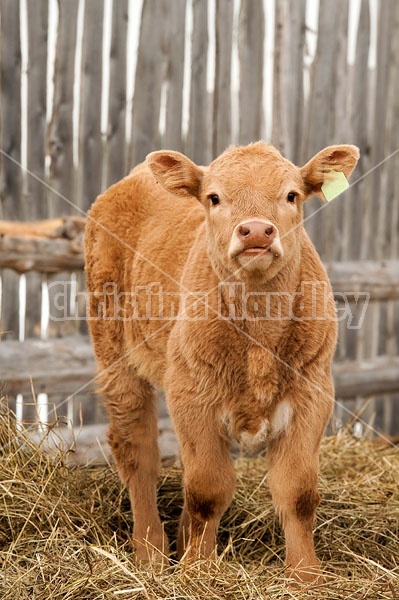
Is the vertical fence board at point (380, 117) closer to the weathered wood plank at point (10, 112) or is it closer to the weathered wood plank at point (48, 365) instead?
the weathered wood plank at point (48, 365)

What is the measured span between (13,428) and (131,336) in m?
0.80

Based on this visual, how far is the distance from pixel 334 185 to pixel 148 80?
7.77ft

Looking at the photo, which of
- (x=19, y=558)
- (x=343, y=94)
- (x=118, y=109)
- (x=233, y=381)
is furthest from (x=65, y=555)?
(x=343, y=94)

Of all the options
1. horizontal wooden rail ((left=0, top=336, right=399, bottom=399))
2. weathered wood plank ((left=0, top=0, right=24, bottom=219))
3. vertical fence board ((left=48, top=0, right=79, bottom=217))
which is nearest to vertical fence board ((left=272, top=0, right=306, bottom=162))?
vertical fence board ((left=48, top=0, right=79, bottom=217))

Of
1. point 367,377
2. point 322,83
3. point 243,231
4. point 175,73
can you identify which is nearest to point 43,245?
point 175,73

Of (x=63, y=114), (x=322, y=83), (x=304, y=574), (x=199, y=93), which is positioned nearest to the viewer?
(x=304, y=574)

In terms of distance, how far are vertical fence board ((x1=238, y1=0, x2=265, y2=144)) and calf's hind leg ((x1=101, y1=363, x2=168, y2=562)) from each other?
90.3 inches

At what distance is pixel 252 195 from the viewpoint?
10.8ft

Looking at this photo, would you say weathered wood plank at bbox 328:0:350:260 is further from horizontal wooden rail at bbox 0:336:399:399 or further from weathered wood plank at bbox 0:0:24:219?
weathered wood plank at bbox 0:0:24:219

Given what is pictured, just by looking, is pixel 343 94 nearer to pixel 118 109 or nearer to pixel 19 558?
pixel 118 109

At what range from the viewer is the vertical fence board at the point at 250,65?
5.92 metres

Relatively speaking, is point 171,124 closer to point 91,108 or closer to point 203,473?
point 91,108

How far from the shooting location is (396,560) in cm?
385

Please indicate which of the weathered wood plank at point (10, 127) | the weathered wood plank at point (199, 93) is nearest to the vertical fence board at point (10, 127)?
the weathered wood plank at point (10, 127)
